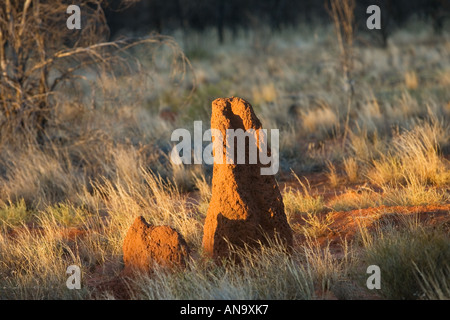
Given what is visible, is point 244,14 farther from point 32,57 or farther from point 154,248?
point 154,248

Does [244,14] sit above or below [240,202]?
above

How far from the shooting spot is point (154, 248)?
427 cm

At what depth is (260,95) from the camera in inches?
640

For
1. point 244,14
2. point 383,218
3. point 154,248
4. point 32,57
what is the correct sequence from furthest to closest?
point 244,14, point 32,57, point 383,218, point 154,248

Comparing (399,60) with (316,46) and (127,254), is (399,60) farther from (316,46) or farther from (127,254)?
(127,254)

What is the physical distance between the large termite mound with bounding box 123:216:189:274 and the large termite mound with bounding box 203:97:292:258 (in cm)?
26

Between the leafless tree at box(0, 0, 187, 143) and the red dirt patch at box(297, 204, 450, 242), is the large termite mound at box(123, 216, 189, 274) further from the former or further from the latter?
the leafless tree at box(0, 0, 187, 143)

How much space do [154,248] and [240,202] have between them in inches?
29.7

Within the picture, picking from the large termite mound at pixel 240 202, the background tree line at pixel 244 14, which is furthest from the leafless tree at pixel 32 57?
the background tree line at pixel 244 14

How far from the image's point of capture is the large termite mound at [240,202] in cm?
429

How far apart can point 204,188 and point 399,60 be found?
15.5m

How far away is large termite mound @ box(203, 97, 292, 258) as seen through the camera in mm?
4293

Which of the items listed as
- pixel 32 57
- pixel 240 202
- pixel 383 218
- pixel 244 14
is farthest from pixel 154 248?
pixel 244 14

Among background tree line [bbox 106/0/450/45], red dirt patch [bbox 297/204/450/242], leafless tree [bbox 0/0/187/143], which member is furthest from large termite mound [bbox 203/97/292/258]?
background tree line [bbox 106/0/450/45]
